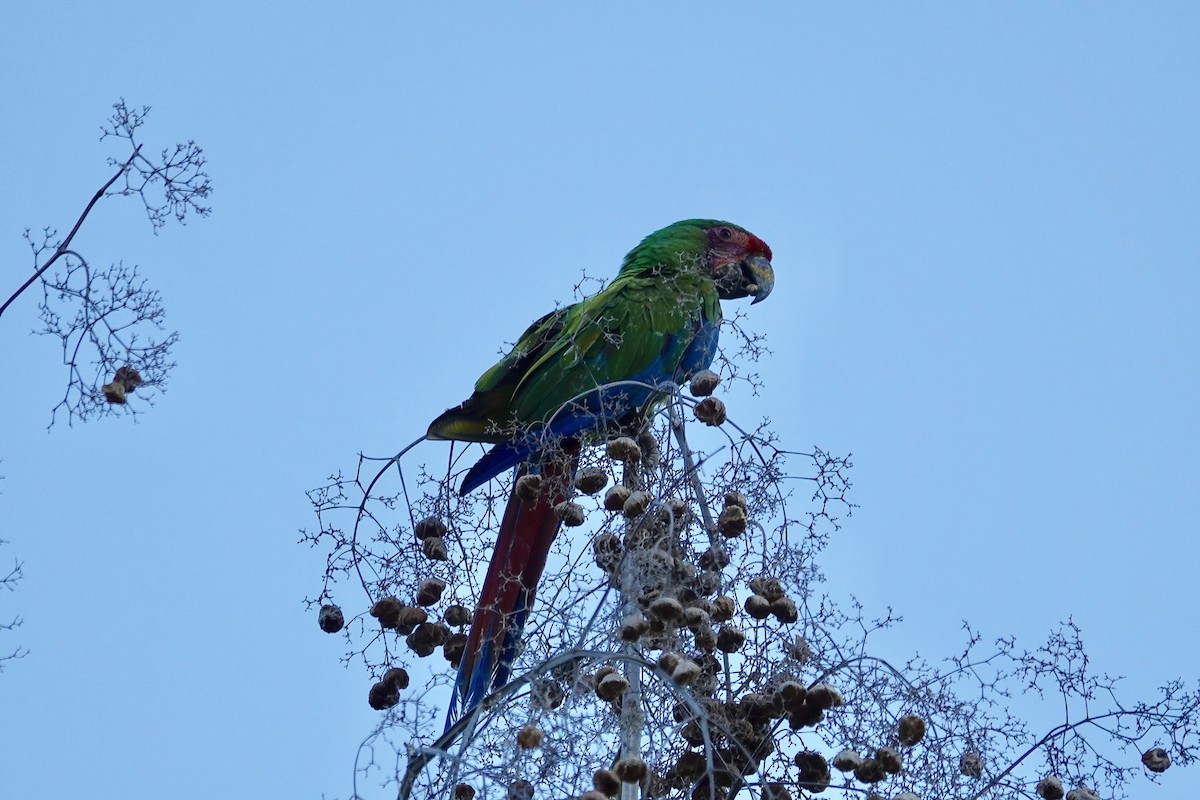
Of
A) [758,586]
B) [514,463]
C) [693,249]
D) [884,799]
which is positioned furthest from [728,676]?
[693,249]

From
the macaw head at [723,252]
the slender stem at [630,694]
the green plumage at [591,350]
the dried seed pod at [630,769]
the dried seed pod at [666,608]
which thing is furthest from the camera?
the macaw head at [723,252]

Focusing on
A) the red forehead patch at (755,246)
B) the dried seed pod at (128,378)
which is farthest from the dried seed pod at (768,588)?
the red forehead patch at (755,246)

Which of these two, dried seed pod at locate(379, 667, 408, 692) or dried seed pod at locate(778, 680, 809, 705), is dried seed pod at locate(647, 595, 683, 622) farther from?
dried seed pod at locate(379, 667, 408, 692)

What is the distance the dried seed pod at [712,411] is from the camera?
126 inches

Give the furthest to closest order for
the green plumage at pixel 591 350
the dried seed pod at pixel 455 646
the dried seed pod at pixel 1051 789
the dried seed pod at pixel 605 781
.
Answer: the green plumage at pixel 591 350 < the dried seed pod at pixel 455 646 < the dried seed pod at pixel 1051 789 < the dried seed pod at pixel 605 781

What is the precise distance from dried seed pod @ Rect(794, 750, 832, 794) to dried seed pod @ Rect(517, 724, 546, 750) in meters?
0.65

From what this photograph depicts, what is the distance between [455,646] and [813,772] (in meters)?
0.91

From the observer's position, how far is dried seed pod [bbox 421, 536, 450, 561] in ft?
10.5

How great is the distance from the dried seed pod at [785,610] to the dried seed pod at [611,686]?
1.37 ft

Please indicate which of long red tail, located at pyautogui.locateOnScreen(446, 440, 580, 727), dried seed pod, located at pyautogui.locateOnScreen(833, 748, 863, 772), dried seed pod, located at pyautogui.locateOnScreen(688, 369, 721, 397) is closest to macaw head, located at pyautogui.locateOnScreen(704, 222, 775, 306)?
long red tail, located at pyautogui.locateOnScreen(446, 440, 580, 727)

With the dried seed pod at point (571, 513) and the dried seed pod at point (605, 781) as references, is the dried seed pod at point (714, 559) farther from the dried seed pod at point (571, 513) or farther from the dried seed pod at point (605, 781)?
the dried seed pod at point (605, 781)

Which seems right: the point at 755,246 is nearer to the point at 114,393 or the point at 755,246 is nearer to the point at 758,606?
the point at 758,606

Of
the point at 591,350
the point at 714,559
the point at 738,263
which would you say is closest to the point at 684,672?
the point at 714,559

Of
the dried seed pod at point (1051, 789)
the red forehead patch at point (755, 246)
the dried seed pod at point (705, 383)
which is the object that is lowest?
the dried seed pod at point (1051, 789)
